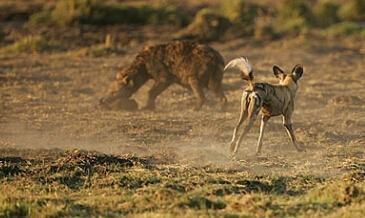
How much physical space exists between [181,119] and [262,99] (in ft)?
13.3

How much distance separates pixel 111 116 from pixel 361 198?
24.9 ft

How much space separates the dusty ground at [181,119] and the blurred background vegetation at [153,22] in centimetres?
237

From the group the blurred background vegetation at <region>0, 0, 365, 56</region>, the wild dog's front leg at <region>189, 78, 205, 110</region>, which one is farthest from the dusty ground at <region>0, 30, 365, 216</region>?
the blurred background vegetation at <region>0, 0, 365, 56</region>

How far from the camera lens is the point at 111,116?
52.8 ft

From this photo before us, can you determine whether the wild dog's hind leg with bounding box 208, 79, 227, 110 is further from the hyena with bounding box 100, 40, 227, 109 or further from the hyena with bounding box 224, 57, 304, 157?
the hyena with bounding box 224, 57, 304, 157

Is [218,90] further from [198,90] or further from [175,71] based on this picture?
[175,71]

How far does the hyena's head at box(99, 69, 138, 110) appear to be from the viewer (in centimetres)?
1706

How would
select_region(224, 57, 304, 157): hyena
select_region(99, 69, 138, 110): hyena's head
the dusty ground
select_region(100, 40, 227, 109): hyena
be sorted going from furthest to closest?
select_region(99, 69, 138, 110): hyena's head < select_region(100, 40, 227, 109): hyena < the dusty ground < select_region(224, 57, 304, 157): hyena

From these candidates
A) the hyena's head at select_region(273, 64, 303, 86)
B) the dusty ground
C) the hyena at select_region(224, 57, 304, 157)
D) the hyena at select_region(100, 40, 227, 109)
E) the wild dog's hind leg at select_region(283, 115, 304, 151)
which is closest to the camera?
the hyena at select_region(224, 57, 304, 157)

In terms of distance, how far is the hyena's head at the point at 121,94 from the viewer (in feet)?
56.0

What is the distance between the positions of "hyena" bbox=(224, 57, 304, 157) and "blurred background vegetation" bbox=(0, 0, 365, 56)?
38.6ft

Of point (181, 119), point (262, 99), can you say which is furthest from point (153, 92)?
point (262, 99)

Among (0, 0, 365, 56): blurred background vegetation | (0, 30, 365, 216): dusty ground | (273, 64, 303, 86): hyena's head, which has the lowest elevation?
(0, 30, 365, 216): dusty ground

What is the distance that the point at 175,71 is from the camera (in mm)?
17016
